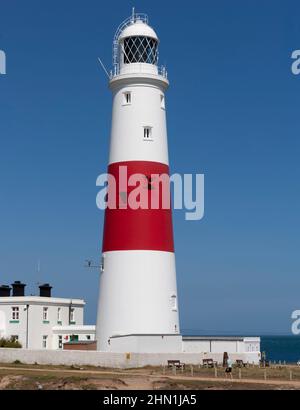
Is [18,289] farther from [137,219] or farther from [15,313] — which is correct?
[137,219]

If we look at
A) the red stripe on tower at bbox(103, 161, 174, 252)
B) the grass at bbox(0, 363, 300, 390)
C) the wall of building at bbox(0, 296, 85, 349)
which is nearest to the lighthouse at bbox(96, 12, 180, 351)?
the red stripe on tower at bbox(103, 161, 174, 252)

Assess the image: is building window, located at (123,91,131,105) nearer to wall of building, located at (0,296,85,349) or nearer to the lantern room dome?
the lantern room dome

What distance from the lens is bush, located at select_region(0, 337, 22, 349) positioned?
5227 centimetres

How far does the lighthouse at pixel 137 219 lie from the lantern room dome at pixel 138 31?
54mm

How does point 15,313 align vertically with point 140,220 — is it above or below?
below

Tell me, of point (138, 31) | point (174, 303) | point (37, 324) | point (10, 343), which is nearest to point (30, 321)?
point (37, 324)

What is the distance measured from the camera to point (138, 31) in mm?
44812

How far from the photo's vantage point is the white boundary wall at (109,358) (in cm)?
4106

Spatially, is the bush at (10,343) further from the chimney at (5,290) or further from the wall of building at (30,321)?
the chimney at (5,290)

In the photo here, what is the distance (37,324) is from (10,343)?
3.27m

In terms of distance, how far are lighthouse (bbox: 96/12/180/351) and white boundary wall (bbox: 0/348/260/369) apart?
1530 mm
